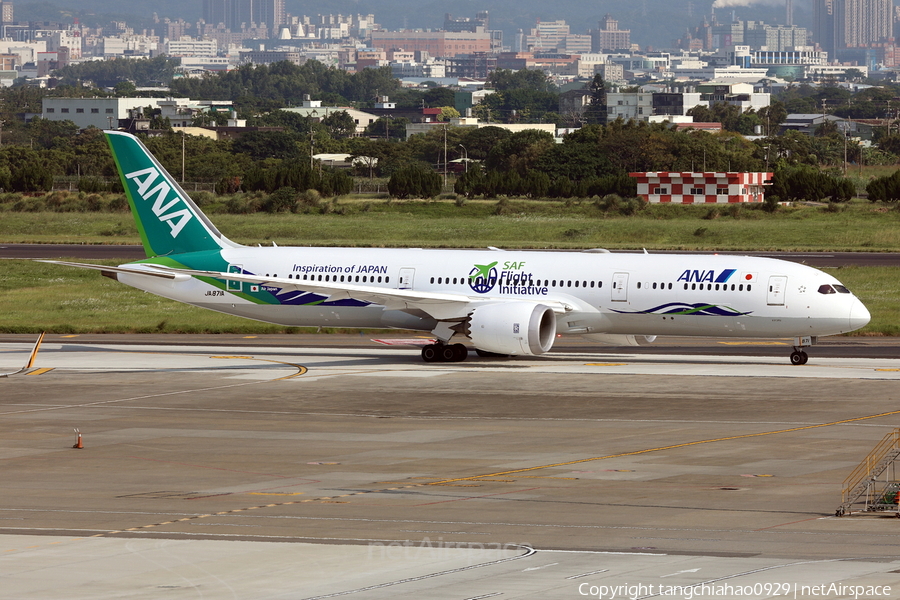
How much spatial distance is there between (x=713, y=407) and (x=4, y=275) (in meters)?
56.2

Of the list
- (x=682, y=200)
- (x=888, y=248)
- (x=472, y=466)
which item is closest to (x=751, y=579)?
(x=472, y=466)

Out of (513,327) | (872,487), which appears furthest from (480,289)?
(872,487)

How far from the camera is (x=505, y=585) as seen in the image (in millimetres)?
19531

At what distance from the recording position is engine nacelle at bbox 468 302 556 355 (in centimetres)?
4766

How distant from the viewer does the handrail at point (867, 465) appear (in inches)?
1088

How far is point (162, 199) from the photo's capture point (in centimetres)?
5488

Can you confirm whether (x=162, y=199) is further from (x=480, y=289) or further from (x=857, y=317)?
(x=857, y=317)

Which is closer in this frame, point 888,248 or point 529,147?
point 888,248

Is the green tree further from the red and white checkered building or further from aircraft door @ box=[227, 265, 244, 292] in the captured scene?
aircraft door @ box=[227, 265, 244, 292]

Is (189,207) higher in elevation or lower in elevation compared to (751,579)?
higher

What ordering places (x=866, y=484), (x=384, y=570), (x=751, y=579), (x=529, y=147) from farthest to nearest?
(x=529, y=147), (x=866, y=484), (x=384, y=570), (x=751, y=579)

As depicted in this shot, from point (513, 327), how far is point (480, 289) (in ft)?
12.5

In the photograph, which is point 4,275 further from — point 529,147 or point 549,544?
point 529,147

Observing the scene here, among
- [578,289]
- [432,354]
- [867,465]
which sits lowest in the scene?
[432,354]
